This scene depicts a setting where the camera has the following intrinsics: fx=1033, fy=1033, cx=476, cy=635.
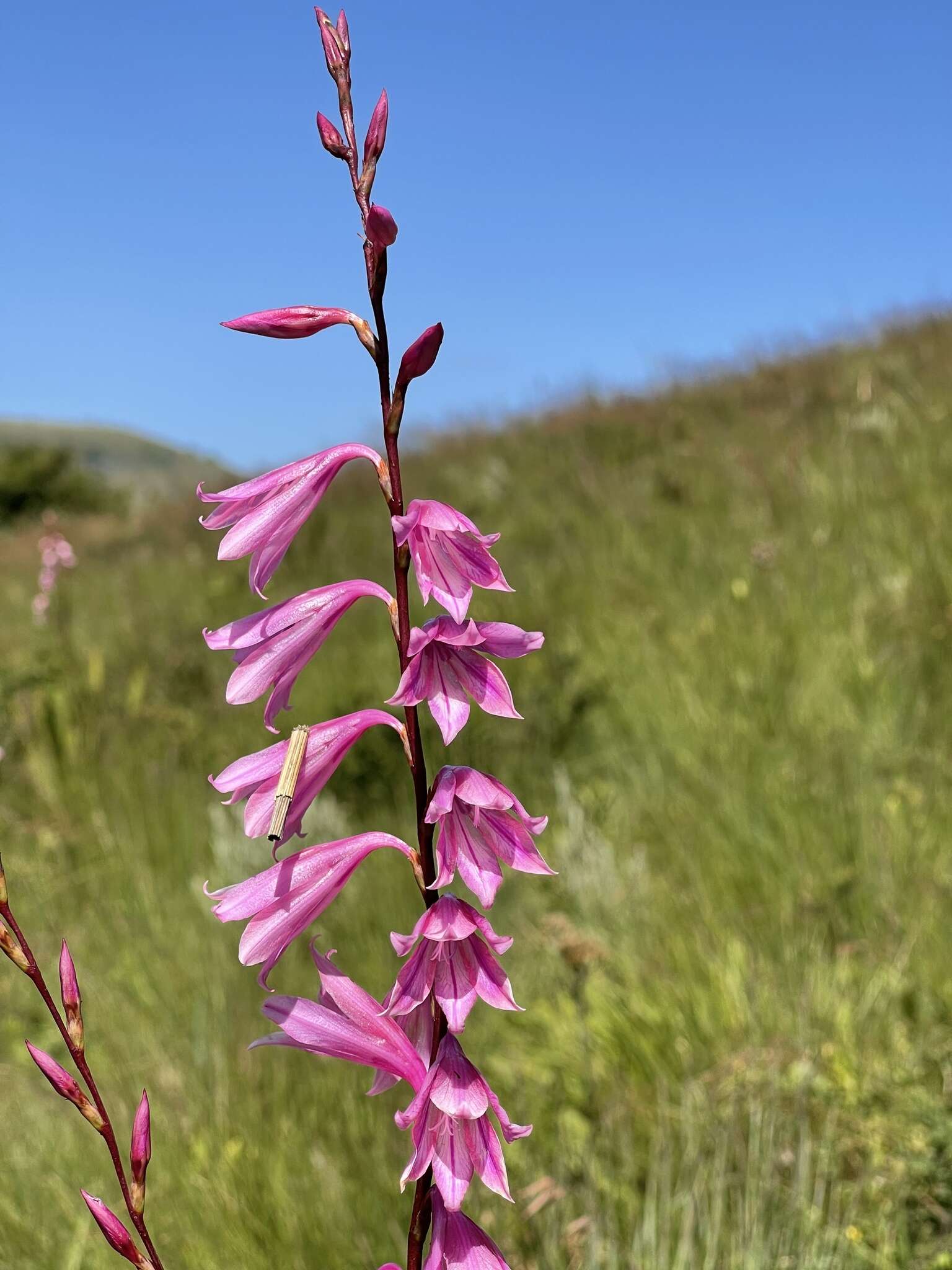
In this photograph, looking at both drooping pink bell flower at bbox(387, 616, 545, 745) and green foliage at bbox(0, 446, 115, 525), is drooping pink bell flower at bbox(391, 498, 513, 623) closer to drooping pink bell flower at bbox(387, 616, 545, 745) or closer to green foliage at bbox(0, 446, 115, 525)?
drooping pink bell flower at bbox(387, 616, 545, 745)

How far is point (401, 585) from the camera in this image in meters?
0.92

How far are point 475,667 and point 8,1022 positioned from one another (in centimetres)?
304

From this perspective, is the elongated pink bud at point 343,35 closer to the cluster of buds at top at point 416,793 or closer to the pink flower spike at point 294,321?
the cluster of buds at top at point 416,793

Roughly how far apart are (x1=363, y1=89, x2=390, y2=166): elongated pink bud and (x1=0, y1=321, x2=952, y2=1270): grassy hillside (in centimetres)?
115

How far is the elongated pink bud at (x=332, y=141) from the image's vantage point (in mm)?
938

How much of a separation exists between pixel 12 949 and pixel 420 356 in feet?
2.02

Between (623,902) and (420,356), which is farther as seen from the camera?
(623,902)

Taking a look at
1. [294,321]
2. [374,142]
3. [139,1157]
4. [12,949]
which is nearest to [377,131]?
[374,142]

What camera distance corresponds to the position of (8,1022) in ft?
10.9

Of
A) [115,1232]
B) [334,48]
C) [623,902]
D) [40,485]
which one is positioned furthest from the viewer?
[40,485]

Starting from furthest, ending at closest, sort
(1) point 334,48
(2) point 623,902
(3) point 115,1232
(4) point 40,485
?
(4) point 40,485, (2) point 623,902, (1) point 334,48, (3) point 115,1232

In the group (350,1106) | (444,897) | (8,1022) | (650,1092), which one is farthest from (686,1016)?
(8,1022)

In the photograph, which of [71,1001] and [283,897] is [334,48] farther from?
[71,1001]

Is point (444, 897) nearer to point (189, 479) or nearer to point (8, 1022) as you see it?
point (8, 1022)
